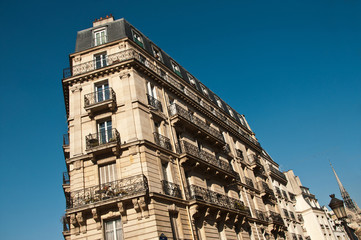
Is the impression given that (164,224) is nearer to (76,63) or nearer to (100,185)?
(100,185)

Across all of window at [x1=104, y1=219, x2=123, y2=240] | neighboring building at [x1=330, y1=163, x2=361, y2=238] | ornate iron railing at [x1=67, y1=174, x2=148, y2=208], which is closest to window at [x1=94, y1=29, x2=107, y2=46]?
ornate iron railing at [x1=67, y1=174, x2=148, y2=208]

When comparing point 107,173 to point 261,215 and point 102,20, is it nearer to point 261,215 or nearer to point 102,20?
point 102,20

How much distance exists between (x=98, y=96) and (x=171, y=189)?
314 inches

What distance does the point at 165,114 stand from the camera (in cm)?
2078

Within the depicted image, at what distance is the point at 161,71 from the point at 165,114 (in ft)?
15.6

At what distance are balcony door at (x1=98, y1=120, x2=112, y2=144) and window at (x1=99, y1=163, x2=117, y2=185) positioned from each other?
1.61m

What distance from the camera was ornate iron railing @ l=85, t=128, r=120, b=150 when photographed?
16766 mm

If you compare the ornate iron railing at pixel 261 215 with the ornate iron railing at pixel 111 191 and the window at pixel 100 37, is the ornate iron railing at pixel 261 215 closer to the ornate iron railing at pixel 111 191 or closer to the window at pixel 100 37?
the ornate iron railing at pixel 111 191

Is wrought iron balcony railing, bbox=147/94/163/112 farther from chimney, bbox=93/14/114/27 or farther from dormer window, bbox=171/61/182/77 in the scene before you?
chimney, bbox=93/14/114/27

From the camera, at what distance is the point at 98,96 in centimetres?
1922

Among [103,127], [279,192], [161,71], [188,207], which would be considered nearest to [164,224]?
[188,207]

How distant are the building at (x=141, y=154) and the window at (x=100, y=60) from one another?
0.08 metres

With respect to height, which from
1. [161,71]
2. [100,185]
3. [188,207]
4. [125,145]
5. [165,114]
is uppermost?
[161,71]

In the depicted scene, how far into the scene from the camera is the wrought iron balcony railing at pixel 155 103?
65.1 ft
